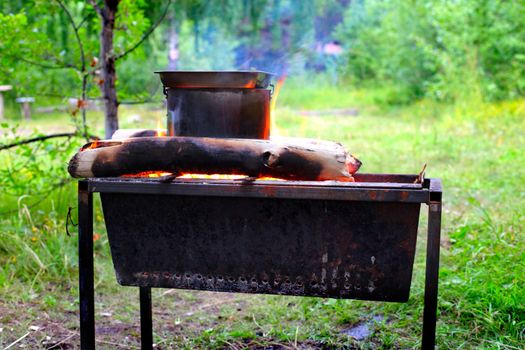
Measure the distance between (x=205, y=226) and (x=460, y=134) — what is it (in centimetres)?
801

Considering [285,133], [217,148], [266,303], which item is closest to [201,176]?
[217,148]

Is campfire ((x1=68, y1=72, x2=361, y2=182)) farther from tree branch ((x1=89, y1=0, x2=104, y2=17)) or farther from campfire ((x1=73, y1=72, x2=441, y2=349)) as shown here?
tree branch ((x1=89, y1=0, x2=104, y2=17))

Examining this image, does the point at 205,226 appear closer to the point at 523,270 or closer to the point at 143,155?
the point at 143,155

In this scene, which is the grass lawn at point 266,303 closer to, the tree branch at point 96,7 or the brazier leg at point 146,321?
the brazier leg at point 146,321

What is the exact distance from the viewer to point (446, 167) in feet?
24.8

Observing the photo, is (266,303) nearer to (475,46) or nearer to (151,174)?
(151,174)

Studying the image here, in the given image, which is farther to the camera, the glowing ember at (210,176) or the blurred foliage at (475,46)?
the blurred foliage at (475,46)

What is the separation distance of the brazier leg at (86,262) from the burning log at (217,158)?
0.36ft

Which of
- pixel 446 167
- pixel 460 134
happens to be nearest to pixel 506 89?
pixel 460 134

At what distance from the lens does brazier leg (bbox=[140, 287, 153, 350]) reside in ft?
10.1

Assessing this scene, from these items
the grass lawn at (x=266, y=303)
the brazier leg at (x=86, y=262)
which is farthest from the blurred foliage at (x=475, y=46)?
the brazier leg at (x=86, y=262)

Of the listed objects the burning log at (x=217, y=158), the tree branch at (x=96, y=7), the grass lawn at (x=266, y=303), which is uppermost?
the tree branch at (x=96, y=7)

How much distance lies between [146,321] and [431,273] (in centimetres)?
144

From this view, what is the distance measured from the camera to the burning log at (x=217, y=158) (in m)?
2.42
